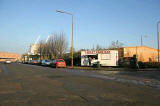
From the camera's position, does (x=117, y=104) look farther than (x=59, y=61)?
No

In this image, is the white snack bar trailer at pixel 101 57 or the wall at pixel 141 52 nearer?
the white snack bar trailer at pixel 101 57

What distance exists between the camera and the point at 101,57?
29328 mm

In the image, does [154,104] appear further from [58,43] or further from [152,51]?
[152,51]

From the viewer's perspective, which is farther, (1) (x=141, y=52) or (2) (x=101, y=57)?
(1) (x=141, y=52)

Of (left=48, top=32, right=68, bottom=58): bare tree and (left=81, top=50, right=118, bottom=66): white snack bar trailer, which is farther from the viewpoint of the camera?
(left=48, top=32, right=68, bottom=58): bare tree

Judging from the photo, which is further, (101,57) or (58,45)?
(58,45)

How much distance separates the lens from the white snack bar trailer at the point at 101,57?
2848 centimetres

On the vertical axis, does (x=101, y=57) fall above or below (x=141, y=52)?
below

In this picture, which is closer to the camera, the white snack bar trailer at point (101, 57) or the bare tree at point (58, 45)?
the white snack bar trailer at point (101, 57)

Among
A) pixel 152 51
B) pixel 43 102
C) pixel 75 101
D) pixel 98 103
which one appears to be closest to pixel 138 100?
pixel 98 103

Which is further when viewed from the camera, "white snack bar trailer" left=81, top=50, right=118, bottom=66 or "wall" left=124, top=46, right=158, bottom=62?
"wall" left=124, top=46, right=158, bottom=62

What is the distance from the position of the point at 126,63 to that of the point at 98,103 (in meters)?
23.4

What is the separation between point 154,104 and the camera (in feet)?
18.3

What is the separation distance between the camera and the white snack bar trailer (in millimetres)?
28484
